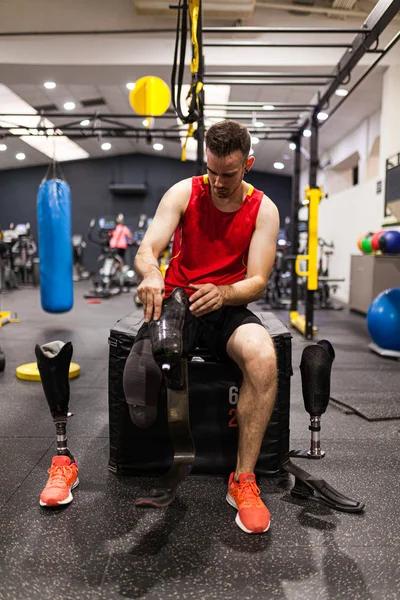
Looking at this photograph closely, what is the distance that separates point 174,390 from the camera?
147cm

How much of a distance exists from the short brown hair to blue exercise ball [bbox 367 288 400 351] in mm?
2605

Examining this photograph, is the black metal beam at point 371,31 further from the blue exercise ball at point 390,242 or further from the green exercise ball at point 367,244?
the green exercise ball at point 367,244

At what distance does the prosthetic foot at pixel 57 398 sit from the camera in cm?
155

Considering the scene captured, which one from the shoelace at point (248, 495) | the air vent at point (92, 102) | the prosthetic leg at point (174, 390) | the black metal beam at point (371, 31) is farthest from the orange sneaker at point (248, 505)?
the air vent at point (92, 102)

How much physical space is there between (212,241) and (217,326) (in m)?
0.33

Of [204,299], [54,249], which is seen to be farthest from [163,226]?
[54,249]

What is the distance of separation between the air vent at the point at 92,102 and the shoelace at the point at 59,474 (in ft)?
26.6

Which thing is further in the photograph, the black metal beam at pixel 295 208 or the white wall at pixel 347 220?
the white wall at pixel 347 220

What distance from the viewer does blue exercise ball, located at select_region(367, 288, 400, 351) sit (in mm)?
3791

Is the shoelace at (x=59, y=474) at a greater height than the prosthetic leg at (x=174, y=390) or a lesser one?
lesser

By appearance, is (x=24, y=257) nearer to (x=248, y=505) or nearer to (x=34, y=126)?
(x=34, y=126)

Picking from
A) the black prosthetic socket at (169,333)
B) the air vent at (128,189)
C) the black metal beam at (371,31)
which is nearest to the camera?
the black prosthetic socket at (169,333)

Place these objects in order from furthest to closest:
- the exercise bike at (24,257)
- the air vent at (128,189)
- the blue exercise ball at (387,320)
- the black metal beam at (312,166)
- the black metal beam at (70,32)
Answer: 1. the air vent at (128,189)
2. the exercise bike at (24,257)
3. the black metal beam at (70,32)
4. the black metal beam at (312,166)
5. the blue exercise ball at (387,320)

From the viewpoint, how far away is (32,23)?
18.7 feet
